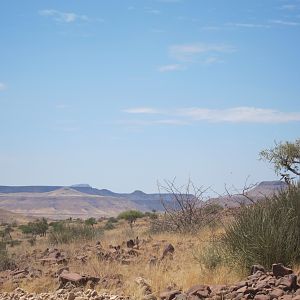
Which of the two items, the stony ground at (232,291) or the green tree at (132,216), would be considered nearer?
the stony ground at (232,291)

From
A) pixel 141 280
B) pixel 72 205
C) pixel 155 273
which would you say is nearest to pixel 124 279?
pixel 155 273

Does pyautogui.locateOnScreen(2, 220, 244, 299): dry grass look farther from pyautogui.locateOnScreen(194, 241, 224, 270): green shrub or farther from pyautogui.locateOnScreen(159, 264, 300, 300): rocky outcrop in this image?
pyautogui.locateOnScreen(159, 264, 300, 300): rocky outcrop

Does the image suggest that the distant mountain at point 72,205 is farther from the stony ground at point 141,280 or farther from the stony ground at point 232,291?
the stony ground at point 232,291

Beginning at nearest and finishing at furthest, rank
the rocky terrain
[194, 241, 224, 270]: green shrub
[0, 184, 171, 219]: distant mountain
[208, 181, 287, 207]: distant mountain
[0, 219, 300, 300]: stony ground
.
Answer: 1. the rocky terrain
2. [0, 219, 300, 300]: stony ground
3. [194, 241, 224, 270]: green shrub
4. [208, 181, 287, 207]: distant mountain
5. [0, 184, 171, 219]: distant mountain

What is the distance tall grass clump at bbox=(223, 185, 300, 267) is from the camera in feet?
29.8

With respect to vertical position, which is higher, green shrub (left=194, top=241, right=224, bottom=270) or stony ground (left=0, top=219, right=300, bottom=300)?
green shrub (left=194, top=241, right=224, bottom=270)

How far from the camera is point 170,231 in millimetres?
20125

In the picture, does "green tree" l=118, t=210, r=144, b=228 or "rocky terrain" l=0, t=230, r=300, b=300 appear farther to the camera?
"green tree" l=118, t=210, r=144, b=228

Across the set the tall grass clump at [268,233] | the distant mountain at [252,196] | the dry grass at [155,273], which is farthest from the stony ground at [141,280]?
the distant mountain at [252,196]

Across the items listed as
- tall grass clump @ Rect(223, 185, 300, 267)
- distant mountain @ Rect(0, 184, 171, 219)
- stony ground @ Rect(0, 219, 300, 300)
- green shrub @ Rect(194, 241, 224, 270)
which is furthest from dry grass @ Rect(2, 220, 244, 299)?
distant mountain @ Rect(0, 184, 171, 219)

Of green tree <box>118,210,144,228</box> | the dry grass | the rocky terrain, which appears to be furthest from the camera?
green tree <box>118,210,144,228</box>

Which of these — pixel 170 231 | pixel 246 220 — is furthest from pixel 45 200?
pixel 246 220

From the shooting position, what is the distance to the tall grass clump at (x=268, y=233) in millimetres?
9086

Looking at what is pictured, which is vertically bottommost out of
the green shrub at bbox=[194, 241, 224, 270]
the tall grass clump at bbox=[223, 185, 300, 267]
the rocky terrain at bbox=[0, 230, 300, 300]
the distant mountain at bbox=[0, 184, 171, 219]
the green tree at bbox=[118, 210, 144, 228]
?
the distant mountain at bbox=[0, 184, 171, 219]
